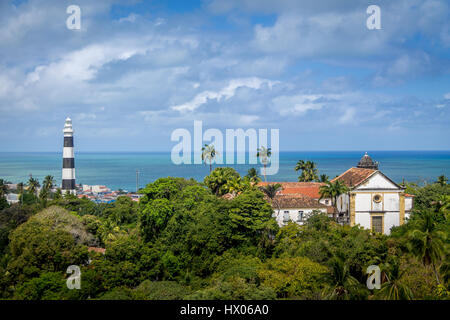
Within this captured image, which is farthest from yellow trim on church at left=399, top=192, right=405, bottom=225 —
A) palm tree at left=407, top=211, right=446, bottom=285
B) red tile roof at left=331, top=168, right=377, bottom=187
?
palm tree at left=407, top=211, right=446, bottom=285

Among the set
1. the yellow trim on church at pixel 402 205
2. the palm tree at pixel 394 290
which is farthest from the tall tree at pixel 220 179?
the palm tree at pixel 394 290

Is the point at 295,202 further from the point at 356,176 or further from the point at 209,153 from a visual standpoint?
the point at 209,153

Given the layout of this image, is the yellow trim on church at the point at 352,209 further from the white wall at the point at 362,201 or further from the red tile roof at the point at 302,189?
the red tile roof at the point at 302,189

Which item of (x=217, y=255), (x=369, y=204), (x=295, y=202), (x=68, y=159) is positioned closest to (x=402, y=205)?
(x=369, y=204)

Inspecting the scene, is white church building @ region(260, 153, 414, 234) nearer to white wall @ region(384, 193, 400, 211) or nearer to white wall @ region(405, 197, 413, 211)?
white wall @ region(384, 193, 400, 211)

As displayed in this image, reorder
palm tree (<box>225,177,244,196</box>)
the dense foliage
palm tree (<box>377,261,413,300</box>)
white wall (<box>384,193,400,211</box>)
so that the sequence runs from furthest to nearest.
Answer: palm tree (<box>225,177,244,196</box>)
white wall (<box>384,193,400,211</box>)
the dense foliage
palm tree (<box>377,261,413,300</box>)
